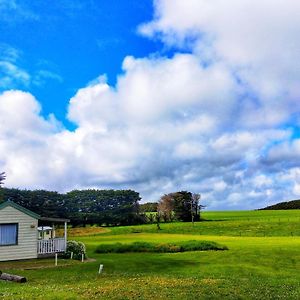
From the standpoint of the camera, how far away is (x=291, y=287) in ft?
73.4

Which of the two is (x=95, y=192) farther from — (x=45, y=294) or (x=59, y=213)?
(x=45, y=294)

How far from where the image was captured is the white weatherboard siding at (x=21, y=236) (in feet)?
123

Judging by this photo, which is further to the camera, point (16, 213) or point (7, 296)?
point (16, 213)

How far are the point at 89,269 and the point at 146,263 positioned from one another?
19.7 feet

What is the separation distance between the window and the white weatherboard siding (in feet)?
1.03

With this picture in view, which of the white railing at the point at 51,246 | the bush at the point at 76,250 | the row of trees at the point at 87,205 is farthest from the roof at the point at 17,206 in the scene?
the row of trees at the point at 87,205

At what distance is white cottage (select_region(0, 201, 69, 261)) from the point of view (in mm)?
37406

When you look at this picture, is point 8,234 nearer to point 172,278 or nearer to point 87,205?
point 172,278

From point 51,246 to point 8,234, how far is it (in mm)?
4273

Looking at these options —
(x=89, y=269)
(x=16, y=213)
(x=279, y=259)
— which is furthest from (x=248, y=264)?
(x=16, y=213)

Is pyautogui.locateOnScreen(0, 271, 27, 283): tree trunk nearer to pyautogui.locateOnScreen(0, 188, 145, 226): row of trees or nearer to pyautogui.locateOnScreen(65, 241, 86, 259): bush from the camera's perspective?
pyautogui.locateOnScreen(65, 241, 86, 259): bush

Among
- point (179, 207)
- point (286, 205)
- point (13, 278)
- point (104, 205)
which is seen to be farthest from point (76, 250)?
point (286, 205)

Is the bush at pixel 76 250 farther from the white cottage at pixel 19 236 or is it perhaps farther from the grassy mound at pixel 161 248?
the grassy mound at pixel 161 248

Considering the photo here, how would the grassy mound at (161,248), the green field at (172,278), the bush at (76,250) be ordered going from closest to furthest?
the green field at (172,278), the bush at (76,250), the grassy mound at (161,248)
